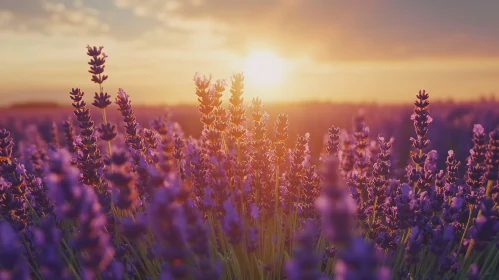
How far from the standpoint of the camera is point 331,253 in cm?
332

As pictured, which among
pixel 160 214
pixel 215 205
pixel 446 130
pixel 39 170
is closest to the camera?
pixel 160 214

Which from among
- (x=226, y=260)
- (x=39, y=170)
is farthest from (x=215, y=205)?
(x=39, y=170)

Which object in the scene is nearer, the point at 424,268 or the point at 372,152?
the point at 424,268

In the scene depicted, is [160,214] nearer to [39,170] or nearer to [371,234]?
[371,234]

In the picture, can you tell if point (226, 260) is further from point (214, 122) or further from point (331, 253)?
point (214, 122)

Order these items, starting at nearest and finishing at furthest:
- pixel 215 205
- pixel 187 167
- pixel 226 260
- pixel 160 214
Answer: pixel 160 214
pixel 226 260
pixel 215 205
pixel 187 167

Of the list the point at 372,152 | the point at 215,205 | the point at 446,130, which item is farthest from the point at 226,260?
the point at 446,130

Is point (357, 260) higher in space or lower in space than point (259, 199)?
higher

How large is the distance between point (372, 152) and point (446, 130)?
9.34m

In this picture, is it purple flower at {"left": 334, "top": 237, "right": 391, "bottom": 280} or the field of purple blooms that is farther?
the field of purple blooms

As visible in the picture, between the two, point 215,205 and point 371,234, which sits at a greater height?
point 215,205

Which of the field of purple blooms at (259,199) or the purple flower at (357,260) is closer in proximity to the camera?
the purple flower at (357,260)

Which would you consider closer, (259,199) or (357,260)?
(357,260)

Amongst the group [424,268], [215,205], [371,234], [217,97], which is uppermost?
[217,97]
